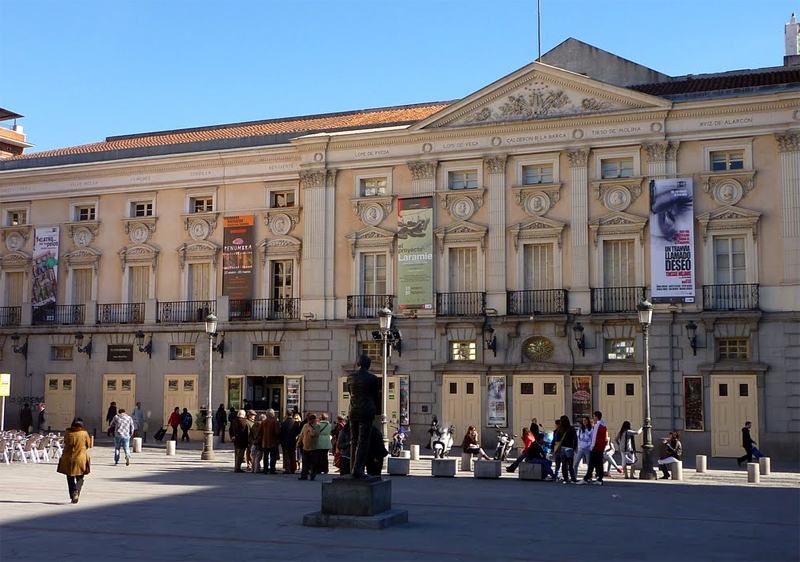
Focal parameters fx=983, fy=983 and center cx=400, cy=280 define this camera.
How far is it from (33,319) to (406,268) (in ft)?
55.0

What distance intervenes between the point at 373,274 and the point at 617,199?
30.7ft

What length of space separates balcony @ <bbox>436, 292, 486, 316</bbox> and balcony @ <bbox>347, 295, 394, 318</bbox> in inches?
91.4

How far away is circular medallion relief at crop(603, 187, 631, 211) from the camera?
33.4 meters

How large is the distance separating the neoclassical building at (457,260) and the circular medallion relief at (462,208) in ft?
0.27

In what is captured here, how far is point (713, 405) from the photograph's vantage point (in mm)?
31484

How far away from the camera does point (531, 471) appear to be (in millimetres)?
23438

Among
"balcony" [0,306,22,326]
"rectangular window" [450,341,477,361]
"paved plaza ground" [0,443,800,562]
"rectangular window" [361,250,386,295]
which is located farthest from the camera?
"balcony" [0,306,22,326]

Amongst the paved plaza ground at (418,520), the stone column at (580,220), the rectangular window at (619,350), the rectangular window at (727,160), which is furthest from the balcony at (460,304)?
the paved plaza ground at (418,520)

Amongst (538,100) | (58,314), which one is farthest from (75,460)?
(58,314)

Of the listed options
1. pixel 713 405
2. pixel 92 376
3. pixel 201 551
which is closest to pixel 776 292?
pixel 713 405

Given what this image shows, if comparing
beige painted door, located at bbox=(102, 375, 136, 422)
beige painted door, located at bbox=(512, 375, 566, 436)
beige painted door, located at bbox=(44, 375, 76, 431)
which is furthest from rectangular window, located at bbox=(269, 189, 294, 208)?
beige painted door, located at bbox=(512, 375, 566, 436)

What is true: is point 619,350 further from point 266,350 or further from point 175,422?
point 175,422

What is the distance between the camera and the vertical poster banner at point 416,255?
116 feet

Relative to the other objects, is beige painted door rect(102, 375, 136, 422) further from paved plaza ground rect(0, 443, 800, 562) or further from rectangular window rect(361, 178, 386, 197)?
paved plaza ground rect(0, 443, 800, 562)
